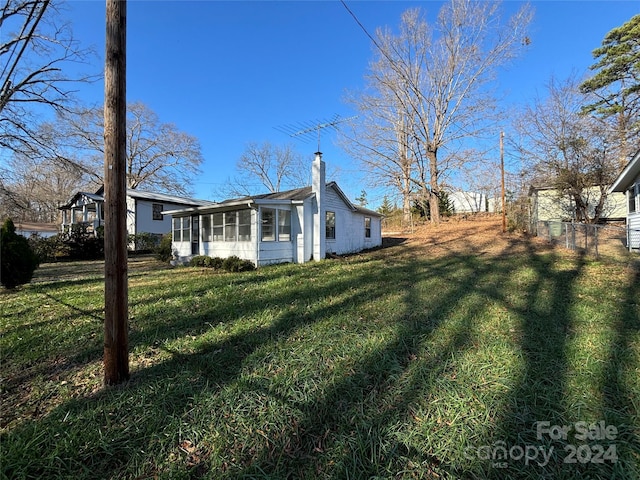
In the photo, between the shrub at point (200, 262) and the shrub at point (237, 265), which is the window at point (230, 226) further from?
the shrub at point (237, 265)

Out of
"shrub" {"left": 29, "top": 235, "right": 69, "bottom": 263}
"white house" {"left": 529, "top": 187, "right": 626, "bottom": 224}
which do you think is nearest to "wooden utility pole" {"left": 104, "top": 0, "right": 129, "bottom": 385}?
"shrub" {"left": 29, "top": 235, "right": 69, "bottom": 263}

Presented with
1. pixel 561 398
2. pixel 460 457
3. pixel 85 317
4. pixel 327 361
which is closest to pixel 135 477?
pixel 327 361

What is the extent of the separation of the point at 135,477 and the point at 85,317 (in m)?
4.12

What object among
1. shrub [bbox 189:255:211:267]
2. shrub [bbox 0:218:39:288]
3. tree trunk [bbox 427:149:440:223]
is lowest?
shrub [bbox 189:255:211:267]

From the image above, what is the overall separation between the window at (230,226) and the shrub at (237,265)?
1621 millimetres

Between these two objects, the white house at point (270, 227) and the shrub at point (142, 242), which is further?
the shrub at point (142, 242)

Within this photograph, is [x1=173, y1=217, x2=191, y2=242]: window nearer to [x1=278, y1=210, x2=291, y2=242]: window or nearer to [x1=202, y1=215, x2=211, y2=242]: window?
[x1=202, y1=215, x2=211, y2=242]: window

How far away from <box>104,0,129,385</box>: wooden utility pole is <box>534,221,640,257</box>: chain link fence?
12553 millimetres

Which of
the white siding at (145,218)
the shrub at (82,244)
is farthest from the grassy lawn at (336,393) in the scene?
the white siding at (145,218)

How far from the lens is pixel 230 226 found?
12289 millimetres

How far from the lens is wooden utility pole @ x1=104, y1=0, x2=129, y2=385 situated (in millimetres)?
2531

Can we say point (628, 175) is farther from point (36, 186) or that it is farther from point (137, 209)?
point (36, 186)

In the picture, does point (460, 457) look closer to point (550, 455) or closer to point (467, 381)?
point (550, 455)

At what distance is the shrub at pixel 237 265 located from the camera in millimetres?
10258
